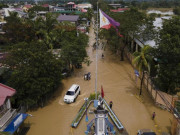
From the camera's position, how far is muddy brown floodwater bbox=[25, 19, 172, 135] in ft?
53.3

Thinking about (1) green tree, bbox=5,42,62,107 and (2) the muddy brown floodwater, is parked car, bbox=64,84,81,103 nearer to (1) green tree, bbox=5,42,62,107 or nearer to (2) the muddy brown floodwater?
(2) the muddy brown floodwater

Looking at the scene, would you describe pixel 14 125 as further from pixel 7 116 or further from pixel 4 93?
pixel 4 93

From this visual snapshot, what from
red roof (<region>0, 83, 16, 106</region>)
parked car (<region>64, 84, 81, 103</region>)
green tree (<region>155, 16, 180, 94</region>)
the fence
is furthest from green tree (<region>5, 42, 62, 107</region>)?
green tree (<region>155, 16, 180, 94</region>)

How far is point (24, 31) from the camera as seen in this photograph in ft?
106

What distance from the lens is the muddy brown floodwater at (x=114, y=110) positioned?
53.3 feet

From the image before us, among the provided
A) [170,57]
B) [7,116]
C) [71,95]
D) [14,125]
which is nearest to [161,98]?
[170,57]

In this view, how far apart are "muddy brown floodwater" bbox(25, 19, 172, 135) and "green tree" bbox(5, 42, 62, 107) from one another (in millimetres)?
1848

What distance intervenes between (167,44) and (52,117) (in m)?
12.8

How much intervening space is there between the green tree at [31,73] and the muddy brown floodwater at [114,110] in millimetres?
1848

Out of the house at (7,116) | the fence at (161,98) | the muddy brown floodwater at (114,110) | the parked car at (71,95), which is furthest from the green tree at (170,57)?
the house at (7,116)

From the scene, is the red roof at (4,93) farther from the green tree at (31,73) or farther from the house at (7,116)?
the green tree at (31,73)

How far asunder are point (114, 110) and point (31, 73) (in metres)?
8.76

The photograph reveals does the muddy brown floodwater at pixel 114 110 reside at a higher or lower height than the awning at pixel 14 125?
lower

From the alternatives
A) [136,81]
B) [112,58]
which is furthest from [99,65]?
[136,81]
